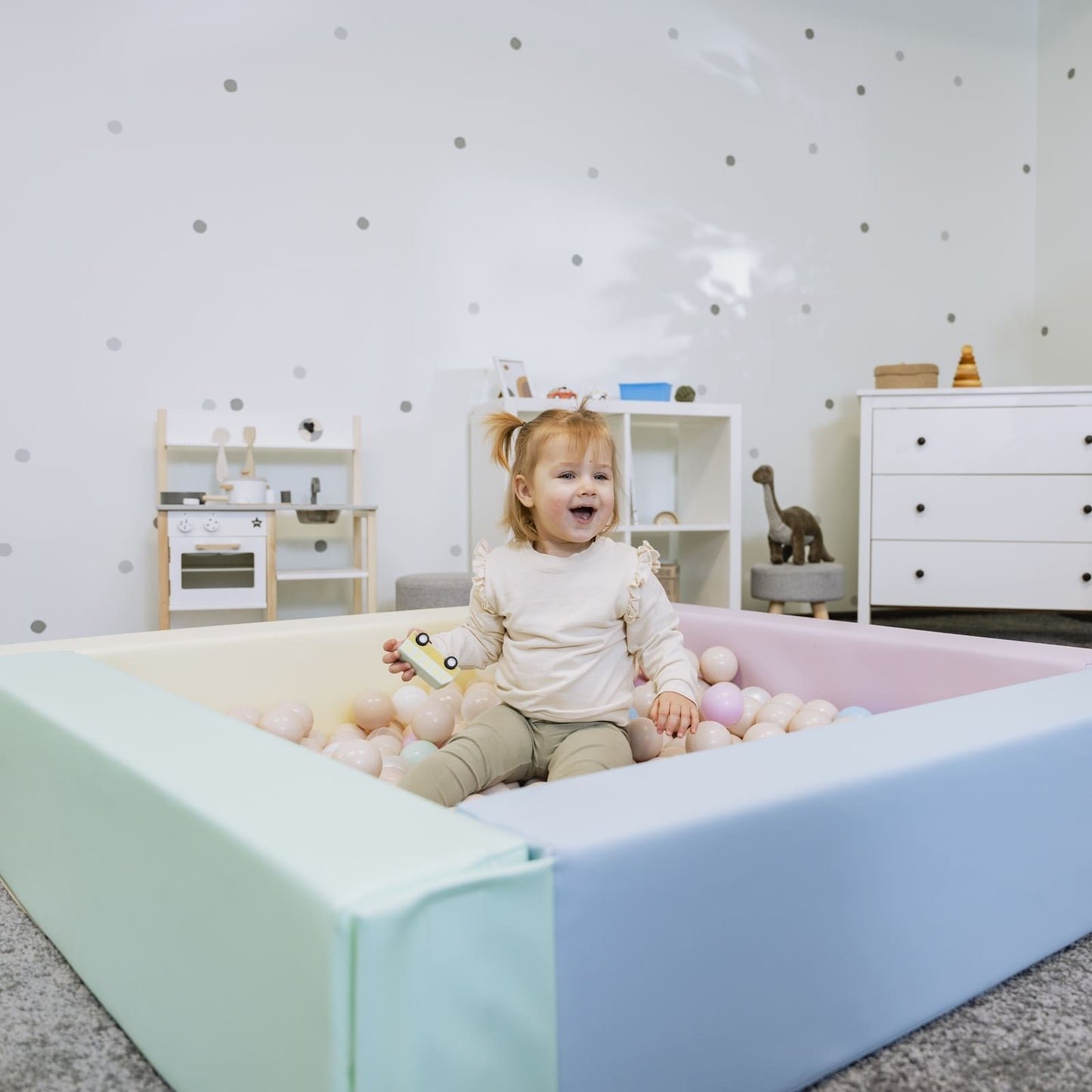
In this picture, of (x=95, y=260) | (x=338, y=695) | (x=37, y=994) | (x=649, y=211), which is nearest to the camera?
(x=37, y=994)

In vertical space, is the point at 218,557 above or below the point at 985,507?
below

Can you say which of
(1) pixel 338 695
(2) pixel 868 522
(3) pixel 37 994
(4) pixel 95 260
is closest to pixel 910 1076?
(3) pixel 37 994

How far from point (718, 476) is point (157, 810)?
2.67 meters

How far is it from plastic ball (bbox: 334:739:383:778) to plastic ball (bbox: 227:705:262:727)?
0.53ft

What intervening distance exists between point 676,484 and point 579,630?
7.23 feet

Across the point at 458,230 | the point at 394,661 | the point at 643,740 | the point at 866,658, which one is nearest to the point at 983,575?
the point at 866,658

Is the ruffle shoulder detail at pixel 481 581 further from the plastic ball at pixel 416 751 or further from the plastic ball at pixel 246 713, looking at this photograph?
the plastic ball at pixel 246 713

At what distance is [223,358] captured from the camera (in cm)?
286

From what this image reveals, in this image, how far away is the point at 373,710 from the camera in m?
1.59

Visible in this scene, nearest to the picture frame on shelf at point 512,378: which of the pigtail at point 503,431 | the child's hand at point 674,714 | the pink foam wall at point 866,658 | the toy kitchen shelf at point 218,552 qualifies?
the toy kitchen shelf at point 218,552

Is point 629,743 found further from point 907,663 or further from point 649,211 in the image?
point 649,211

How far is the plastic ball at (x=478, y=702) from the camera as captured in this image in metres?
1.54

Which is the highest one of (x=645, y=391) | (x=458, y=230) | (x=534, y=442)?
(x=458, y=230)

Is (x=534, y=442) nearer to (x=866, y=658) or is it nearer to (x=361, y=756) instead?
(x=361, y=756)
